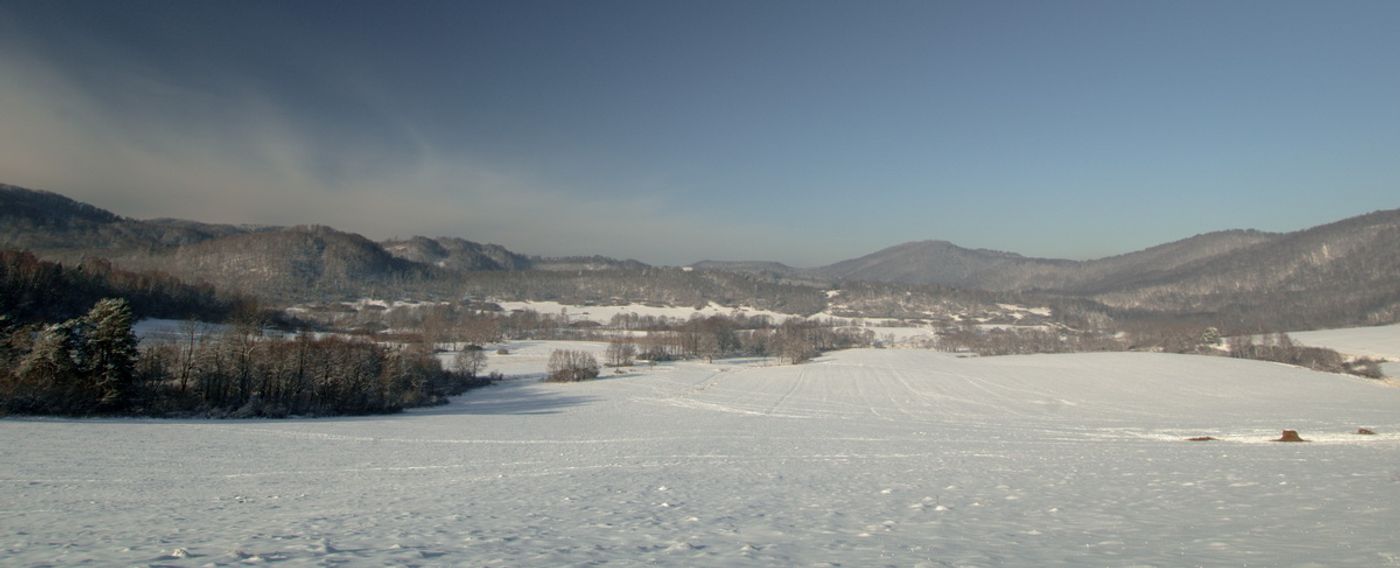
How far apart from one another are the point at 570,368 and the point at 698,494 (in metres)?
79.7

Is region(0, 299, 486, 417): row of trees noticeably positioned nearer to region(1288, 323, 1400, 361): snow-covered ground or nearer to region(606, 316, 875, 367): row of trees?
region(606, 316, 875, 367): row of trees

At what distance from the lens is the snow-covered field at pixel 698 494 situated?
26.5 feet

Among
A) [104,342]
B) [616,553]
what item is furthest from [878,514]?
[104,342]

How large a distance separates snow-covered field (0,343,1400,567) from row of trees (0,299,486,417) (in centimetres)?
930

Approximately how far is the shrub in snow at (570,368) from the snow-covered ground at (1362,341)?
12324cm

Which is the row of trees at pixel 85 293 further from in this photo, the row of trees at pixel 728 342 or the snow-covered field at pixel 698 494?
A: the row of trees at pixel 728 342

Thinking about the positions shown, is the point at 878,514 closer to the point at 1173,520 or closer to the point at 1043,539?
the point at 1043,539

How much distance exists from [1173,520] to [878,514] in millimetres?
5041

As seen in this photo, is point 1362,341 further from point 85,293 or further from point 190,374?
point 85,293

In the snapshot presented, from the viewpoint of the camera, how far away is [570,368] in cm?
9081

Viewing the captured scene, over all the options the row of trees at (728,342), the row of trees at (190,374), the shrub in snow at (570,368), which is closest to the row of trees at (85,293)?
the row of trees at (190,374)

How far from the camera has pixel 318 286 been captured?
629ft

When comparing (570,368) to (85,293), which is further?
(570,368)

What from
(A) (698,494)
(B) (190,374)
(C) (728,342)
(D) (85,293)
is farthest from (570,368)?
(A) (698,494)
